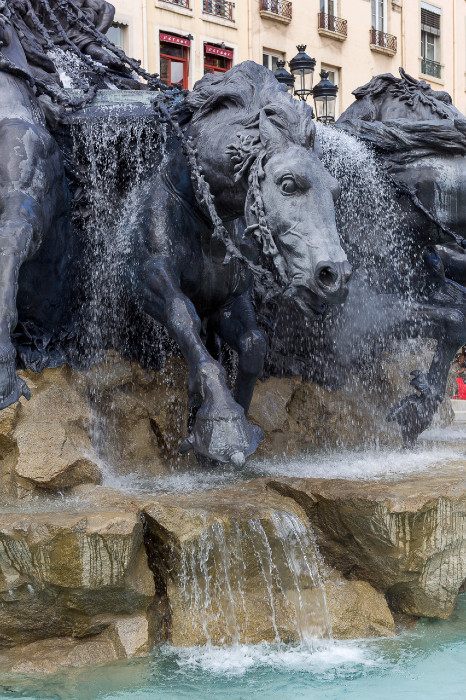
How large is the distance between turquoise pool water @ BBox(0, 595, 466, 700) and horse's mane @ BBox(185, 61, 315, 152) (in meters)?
2.07

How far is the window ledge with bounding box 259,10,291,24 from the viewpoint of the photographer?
24.7m

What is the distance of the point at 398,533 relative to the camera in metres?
4.29

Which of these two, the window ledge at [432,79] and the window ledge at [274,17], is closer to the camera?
the window ledge at [274,17]

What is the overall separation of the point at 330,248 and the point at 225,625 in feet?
5.24

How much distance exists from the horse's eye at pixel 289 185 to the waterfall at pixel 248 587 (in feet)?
4.28

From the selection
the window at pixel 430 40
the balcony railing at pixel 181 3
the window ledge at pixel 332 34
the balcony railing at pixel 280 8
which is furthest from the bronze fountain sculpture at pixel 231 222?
the window at pixel 430 40

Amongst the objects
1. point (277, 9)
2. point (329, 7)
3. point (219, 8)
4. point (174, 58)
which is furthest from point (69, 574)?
point (329, 7)

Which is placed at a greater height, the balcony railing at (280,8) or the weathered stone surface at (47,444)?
the balcony railing at (280,8)

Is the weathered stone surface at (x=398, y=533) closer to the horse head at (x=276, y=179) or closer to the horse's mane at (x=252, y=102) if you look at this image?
the horse head at (x=276, y=179)

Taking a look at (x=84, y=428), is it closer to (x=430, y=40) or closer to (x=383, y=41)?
(x=383, y=41)

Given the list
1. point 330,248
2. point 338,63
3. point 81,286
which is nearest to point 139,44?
point 338,63

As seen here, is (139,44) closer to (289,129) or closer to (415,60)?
(415,60)

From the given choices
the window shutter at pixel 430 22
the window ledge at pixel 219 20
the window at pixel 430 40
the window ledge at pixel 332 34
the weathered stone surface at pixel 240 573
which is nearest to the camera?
the weathered stone surface at pixel 240 573

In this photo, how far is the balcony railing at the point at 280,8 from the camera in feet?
81.8
